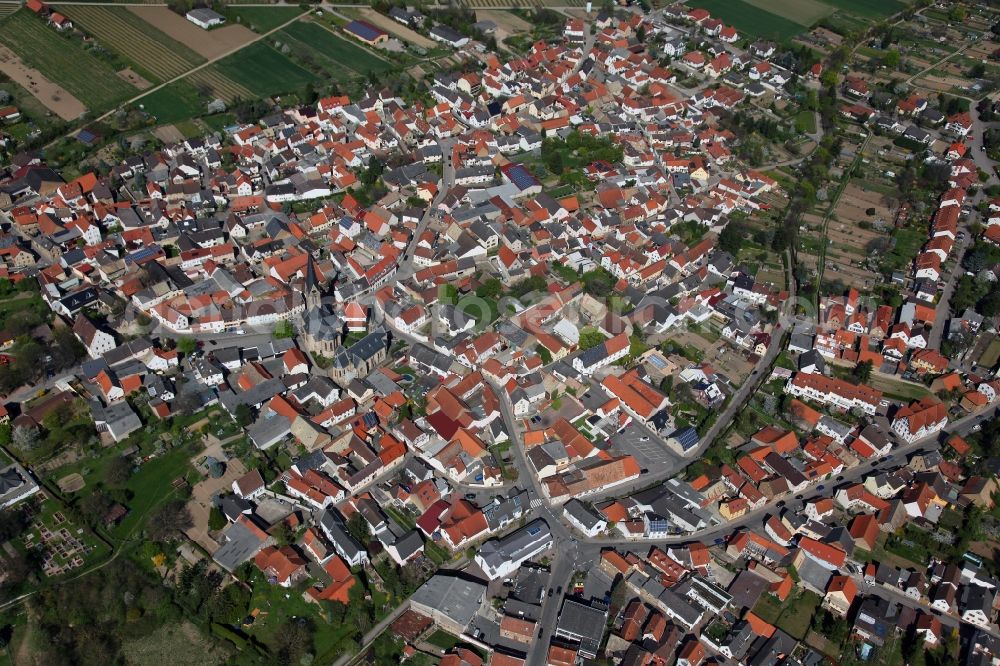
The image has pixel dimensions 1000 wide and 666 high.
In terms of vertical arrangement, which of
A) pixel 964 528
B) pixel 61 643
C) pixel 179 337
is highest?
pixel 964 528

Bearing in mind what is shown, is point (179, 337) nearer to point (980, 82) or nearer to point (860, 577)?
point (860, 577)

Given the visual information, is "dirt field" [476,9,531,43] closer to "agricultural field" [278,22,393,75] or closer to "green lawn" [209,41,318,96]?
"agricultural field" [278,22,393,75]

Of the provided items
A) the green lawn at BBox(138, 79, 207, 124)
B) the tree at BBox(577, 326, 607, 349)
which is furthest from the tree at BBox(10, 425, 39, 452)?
the green lawn at BBox(138, 79, 207, 124)

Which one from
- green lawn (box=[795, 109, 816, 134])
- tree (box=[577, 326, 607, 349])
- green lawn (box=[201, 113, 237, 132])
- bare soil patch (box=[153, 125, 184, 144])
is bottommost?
bare soil patch (box=[153, 125, 184, 144])

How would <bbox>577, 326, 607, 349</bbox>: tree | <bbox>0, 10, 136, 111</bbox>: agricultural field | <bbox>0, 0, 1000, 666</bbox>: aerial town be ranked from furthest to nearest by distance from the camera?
<bbox>0, 10, 136, 111</bbox>: agricultural field < <bbox>577, 326, 607, 349</bbox>: tree < <bbox>0, 0, 1000, 666</bbox>: aerial town

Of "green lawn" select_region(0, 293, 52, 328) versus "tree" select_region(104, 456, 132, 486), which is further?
"green lawn" select_region(0, 293, 52, 328)

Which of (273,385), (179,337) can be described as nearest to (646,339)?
(273,385)

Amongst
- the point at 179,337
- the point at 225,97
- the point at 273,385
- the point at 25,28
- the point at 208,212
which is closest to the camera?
the point at 273,385
